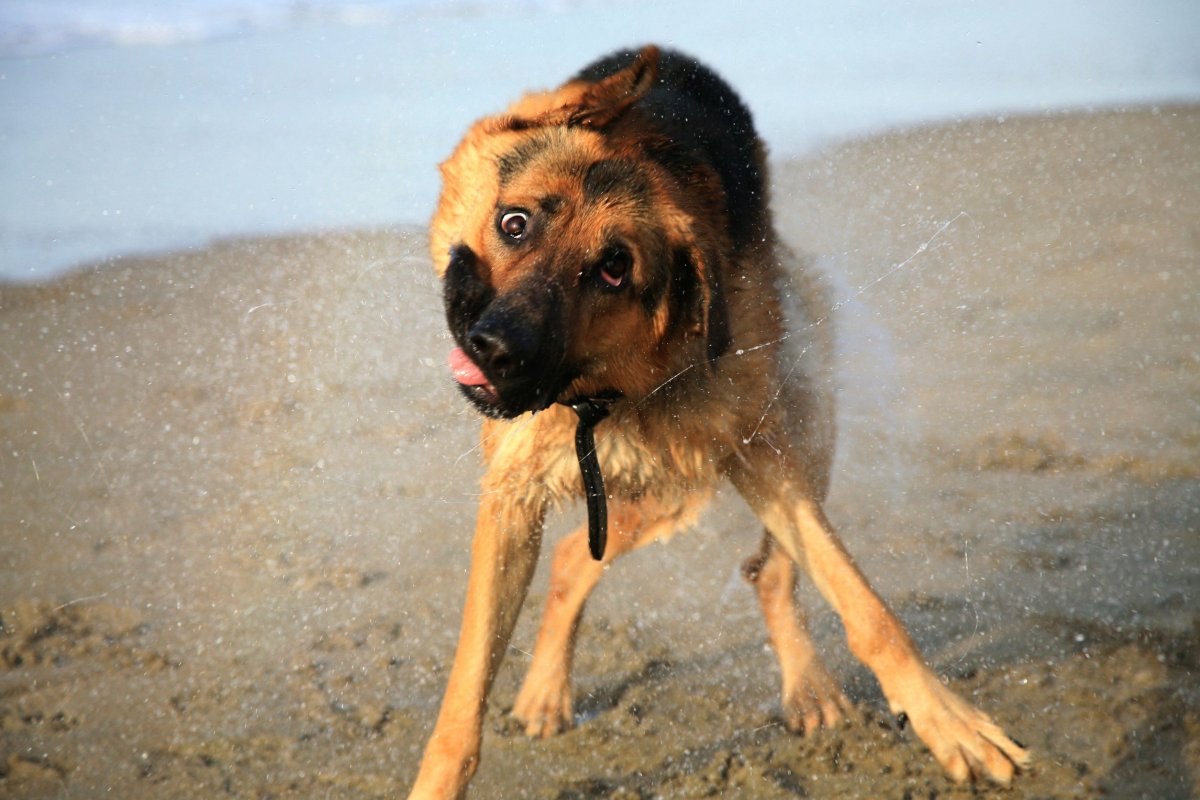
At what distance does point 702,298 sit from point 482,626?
1046mm

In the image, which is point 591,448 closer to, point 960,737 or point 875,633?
point 875,633

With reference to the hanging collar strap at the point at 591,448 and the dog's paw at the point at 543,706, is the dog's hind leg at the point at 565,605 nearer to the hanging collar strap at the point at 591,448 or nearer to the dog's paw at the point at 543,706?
the dog's paw at the point at 543,706

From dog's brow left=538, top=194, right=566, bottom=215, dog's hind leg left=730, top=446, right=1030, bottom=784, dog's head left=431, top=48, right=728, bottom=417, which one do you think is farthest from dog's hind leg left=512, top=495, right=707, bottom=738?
dog's brow left=538, top=194, right=566, bottom=215

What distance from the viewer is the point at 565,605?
11.9 ft

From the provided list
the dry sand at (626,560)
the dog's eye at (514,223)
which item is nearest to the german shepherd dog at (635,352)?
the dog's eye at (514,223)

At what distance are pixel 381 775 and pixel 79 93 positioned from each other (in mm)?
3964

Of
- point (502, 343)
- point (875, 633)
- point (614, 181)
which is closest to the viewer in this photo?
point (502, 343)

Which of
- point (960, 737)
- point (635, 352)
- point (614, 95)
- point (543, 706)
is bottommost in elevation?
point (543, 706)

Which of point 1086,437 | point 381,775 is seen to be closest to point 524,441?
point 381,775

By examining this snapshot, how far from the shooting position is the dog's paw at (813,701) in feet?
10.8

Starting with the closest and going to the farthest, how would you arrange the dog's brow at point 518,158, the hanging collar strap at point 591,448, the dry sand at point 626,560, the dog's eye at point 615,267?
the dog's eye at point 615,267 < the dog's brow at point 518,158 < the hanging collar strap at point 591,448 < the dry sand at point 626,560

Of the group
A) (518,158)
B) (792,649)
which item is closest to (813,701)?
(792,649)

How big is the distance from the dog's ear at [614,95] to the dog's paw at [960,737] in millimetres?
1617

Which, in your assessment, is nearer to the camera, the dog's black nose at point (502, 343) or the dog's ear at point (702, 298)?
the dog's black nose at point (502, 343)
